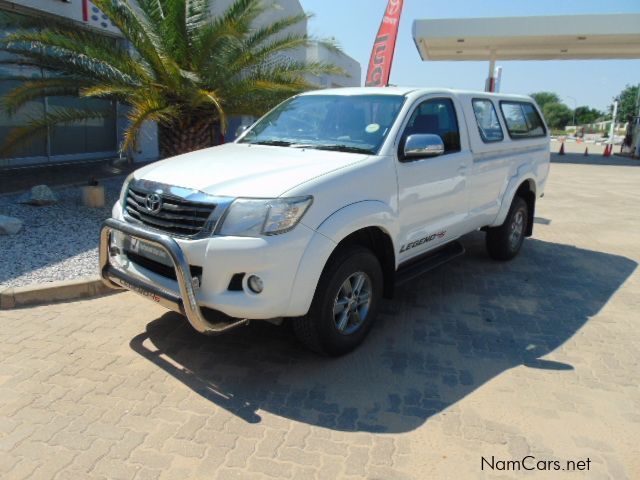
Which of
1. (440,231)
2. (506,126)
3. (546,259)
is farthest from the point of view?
(546,259)

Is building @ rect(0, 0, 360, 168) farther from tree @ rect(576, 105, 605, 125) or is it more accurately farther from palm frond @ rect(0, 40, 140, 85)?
tree @ rect(576, 105, 605, 125)

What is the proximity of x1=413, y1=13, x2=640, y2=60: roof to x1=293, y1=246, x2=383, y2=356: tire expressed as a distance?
23092 mm

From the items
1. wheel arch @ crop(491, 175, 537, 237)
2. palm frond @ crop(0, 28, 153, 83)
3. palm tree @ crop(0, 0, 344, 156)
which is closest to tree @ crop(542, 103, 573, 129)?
wheel arch @ crop(491, 175, 537, 237)

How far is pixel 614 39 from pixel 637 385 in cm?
2523

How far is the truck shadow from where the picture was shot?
3.31m

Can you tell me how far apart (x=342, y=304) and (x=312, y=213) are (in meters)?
0.82

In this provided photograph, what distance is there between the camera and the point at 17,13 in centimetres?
1008

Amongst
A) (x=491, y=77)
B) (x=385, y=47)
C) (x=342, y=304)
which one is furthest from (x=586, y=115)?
(x=342, y=304)

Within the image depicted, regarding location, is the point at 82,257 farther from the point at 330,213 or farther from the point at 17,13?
the point at 17,13

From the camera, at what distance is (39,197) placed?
755cm

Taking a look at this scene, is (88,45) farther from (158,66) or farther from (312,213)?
A: (312,213)

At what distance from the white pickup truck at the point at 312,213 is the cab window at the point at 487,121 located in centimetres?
6

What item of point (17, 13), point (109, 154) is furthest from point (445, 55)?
point (17, 13)

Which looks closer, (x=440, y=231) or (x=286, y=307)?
(x=286, y=307)
